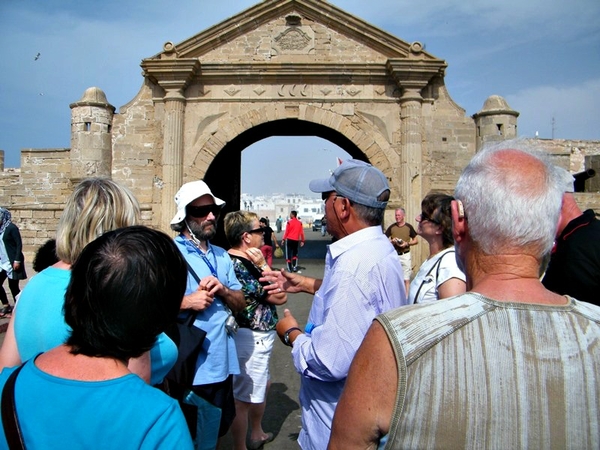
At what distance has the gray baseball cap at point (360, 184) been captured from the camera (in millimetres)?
2484

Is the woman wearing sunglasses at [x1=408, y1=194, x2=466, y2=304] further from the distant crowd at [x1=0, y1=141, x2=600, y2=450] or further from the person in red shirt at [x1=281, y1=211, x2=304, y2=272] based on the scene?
the person in red shirt at [x1=281, y1=211, x2=304, y2=272]

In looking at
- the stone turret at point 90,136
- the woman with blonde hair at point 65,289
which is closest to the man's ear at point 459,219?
the woman with blonde hair at point 65,289

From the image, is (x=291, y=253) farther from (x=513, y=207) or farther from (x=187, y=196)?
(x=513, y=207)

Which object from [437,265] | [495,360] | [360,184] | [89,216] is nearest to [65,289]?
[89,216]

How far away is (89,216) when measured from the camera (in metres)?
2.31

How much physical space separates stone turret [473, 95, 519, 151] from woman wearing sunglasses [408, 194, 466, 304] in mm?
9744

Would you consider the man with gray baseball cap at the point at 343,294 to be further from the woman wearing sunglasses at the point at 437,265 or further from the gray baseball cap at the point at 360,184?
the woman wearing sunglasses at the point at 437,265

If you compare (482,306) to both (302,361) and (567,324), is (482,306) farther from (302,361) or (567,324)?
(302,361)

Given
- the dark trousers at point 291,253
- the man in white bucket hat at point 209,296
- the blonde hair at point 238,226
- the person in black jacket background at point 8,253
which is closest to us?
the man in white bucket hat at point 209,296

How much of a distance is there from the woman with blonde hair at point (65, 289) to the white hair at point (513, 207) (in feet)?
3.73

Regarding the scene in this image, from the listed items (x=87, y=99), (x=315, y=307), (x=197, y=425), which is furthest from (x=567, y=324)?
(x=87, y=99)

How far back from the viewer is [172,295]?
152 centimetres

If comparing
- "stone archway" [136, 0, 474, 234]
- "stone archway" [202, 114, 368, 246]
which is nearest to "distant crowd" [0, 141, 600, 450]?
"stone archway" [136, 0, 474, 234]

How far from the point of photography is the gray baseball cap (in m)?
2.48
